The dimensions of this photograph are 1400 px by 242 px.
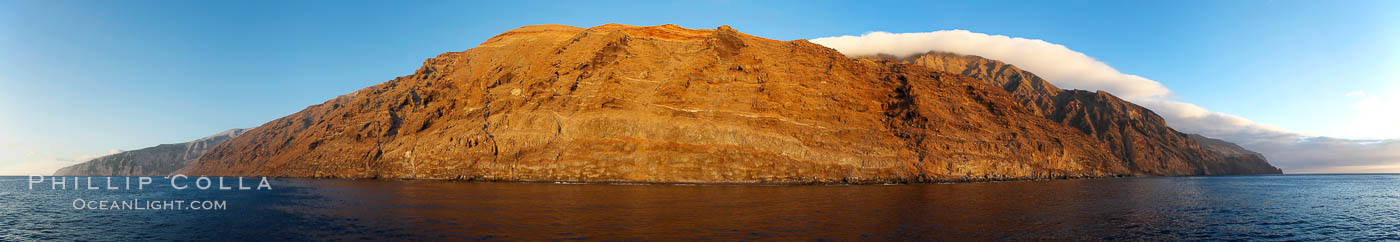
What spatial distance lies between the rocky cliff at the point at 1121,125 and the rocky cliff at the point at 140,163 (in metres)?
198

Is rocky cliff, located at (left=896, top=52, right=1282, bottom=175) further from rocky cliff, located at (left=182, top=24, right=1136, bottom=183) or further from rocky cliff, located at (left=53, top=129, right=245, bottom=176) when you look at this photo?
rocky cliff, located at (left=53, top=129, right=245, bottom=176)

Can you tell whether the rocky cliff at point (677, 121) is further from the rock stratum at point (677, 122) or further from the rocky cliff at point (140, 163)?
the rocky cliff at point (140, 163)

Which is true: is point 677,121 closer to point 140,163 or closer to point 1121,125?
point 1121,125

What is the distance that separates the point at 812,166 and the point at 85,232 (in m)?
65.4

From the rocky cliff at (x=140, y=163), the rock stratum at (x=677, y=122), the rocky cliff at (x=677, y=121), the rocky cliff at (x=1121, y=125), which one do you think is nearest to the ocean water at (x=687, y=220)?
the rocky cliff at (x=677, y=121)

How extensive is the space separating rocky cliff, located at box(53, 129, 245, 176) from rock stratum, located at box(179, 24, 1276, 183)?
191 feet

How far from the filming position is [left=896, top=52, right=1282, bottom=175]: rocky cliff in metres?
139

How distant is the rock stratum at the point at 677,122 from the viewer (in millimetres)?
75562

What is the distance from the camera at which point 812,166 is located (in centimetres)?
7662

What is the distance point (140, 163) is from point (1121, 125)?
236719 millimetres

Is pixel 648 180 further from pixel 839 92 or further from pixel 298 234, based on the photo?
pixel 298 234

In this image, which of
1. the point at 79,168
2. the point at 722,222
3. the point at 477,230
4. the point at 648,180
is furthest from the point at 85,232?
the point at 79,168

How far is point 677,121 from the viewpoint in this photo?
78.2 metres

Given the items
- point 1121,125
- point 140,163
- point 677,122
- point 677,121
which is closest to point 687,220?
point 677,122
